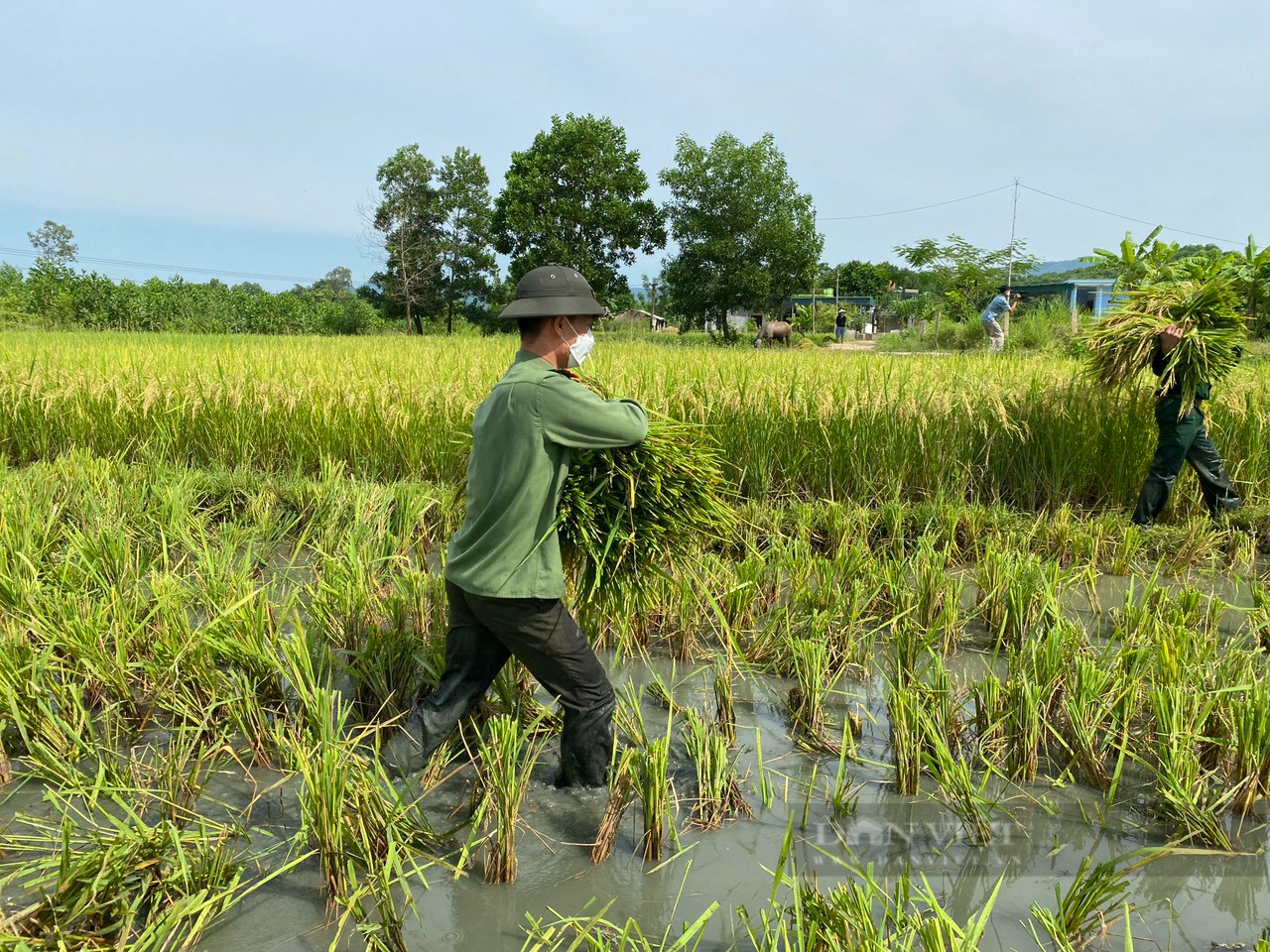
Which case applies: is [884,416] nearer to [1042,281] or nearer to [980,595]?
[980,595]

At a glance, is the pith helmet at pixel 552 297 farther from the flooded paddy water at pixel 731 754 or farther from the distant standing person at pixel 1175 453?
the distant standing person at pixel 1175 453

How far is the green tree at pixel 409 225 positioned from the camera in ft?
109

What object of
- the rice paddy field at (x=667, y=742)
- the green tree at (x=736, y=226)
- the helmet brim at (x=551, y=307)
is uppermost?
the green tree at (x=736, y=226)

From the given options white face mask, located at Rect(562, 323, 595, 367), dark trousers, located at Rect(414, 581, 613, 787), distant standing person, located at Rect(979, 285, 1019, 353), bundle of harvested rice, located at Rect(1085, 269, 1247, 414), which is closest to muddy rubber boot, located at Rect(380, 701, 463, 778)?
dark trousers, located at Rect(414, 581, 613, 787)

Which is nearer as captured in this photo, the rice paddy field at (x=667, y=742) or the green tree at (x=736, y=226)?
the rice paddy field at (x=667, y=742)

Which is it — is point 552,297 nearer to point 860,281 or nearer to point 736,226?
point 736,226

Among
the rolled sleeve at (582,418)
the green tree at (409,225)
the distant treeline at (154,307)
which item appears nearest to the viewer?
the rolled sleeve at (582,418)

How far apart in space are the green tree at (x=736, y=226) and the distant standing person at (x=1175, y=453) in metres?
20.4

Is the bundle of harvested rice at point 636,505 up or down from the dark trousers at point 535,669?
up

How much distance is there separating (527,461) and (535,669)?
0.61 m

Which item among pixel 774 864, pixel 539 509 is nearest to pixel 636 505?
pixel 539 509

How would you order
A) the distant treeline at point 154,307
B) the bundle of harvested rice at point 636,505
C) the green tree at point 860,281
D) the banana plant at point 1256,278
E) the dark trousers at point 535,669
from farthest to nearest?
the green tree at point 860,281
the distant treeline at point 154,307
the banana plant at point 1256,278
the bundle of harvested rice at point 636,505
the dark trousers at point 535,669

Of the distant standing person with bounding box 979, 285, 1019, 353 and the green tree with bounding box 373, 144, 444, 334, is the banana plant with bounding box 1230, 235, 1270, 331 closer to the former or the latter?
the distant standing person with bounding box 979, 285, 1019, 353

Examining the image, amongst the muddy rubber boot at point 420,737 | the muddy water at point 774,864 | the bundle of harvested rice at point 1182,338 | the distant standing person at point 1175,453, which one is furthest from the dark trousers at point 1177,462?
the muddy rubber boot at point 420,737
